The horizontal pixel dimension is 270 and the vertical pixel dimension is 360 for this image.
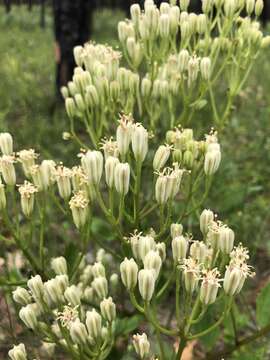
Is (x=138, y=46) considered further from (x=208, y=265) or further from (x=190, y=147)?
(x=208, y=265)

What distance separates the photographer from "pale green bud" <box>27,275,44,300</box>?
64.9 inches

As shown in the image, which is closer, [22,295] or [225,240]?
[225,240]

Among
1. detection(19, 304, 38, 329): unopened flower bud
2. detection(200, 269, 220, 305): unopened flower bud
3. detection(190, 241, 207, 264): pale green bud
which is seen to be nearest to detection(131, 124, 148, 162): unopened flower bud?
detection(190, 241, 207, 264): pale green bud

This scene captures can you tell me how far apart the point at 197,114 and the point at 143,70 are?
225 centimetres

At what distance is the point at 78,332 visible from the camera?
1.55 metres

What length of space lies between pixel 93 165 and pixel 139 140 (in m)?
0.14

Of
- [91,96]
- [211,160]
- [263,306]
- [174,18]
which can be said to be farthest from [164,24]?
[263,306]

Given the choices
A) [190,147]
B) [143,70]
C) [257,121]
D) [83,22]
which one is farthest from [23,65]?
[190,147]

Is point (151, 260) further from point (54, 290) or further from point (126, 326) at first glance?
point (126, 326)

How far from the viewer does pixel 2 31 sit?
11.6 m

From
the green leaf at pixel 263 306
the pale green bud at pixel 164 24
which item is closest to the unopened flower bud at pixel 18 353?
the green leaf at pixel 263 306

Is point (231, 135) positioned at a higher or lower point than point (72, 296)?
lower

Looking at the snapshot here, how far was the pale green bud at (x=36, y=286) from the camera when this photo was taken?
1.65 meters

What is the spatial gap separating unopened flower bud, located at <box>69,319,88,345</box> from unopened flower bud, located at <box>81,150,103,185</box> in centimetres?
39
